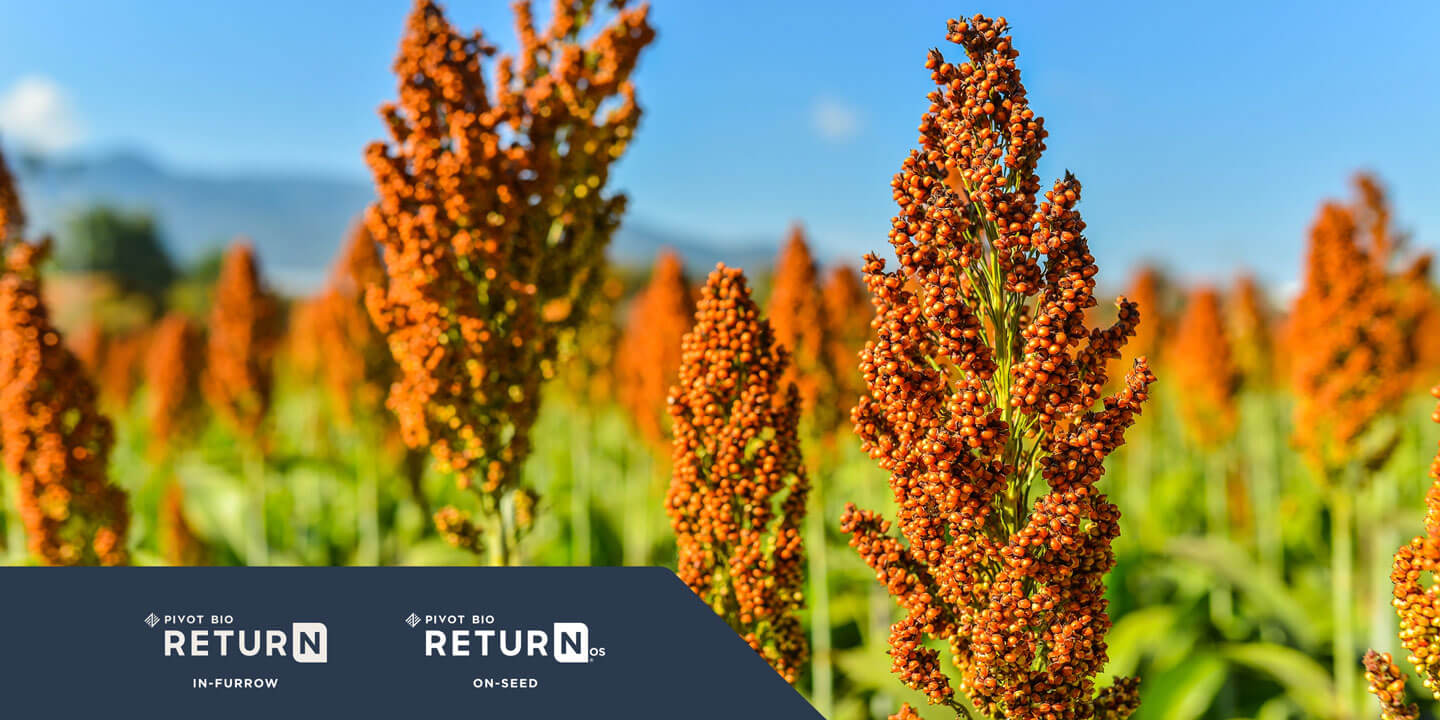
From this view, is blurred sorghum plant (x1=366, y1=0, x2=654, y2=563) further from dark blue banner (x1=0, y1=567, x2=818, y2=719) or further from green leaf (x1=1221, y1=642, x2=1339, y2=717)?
green leaf (x1=1221, y1=642, x2=1339, y2=717)

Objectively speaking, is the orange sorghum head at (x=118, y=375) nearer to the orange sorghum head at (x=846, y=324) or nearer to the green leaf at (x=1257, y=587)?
the orange sorghum head at (x=846, y=324)

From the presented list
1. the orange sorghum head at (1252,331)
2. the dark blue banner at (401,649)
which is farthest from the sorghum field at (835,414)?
the orange sorghum head at (1252,331)

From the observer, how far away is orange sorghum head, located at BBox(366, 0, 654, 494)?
388 cm

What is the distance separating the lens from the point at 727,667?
261 cm

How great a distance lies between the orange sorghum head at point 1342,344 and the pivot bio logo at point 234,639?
6.72 meters

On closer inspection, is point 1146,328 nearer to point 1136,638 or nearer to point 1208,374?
point 1208,374

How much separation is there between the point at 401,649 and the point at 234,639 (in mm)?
474

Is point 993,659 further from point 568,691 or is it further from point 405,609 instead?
point 405,609

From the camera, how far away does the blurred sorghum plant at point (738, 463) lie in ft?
9.73

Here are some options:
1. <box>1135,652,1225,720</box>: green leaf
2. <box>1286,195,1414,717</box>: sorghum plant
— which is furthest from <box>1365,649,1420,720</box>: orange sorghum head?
<box>1286,195,1414,717</box>: sorghum plant

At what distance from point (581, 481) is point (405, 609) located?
497 cm

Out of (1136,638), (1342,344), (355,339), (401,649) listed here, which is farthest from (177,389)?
(1342,344)

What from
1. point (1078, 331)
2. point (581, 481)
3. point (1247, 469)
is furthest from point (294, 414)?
point (1078, 331)

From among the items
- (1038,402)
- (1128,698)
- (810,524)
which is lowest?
(1128,698)
